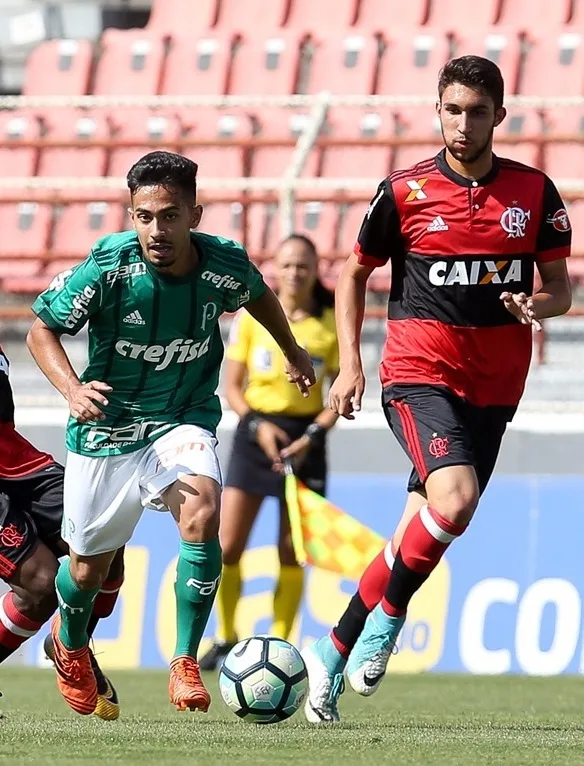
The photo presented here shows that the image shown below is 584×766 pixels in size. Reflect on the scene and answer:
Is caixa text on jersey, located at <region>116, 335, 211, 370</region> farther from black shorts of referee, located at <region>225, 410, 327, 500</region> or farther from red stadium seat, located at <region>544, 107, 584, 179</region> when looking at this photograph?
red stadium seat, located at <region>544, 107, 584, 179</region>

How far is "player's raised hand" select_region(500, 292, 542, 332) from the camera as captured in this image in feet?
17.1

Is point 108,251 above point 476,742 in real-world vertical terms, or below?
above

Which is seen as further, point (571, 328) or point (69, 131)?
point (69, 131)

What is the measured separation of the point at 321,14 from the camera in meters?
16.5

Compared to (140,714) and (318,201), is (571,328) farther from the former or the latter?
(140,714)

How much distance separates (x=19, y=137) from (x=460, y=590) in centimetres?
690

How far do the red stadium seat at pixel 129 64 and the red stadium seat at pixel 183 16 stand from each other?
19.5 inches

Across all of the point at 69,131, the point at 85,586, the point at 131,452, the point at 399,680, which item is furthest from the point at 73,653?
the point at 69,131

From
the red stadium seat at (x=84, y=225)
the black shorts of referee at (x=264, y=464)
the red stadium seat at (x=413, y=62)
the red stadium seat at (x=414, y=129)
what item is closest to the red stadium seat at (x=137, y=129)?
the red stadium seat at (x=84, y=225)

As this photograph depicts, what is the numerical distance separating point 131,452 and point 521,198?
162cm

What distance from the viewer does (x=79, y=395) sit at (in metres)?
5.02

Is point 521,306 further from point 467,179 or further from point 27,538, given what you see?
point 27,538

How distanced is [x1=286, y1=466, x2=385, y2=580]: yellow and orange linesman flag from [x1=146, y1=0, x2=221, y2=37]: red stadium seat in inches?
359

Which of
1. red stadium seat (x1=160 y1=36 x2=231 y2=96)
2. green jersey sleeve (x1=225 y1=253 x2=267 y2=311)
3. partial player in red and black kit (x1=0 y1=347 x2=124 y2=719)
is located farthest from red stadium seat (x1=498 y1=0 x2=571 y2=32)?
partial player in red and black kit (x1=0 y1=347 x2=124 y2=719)
